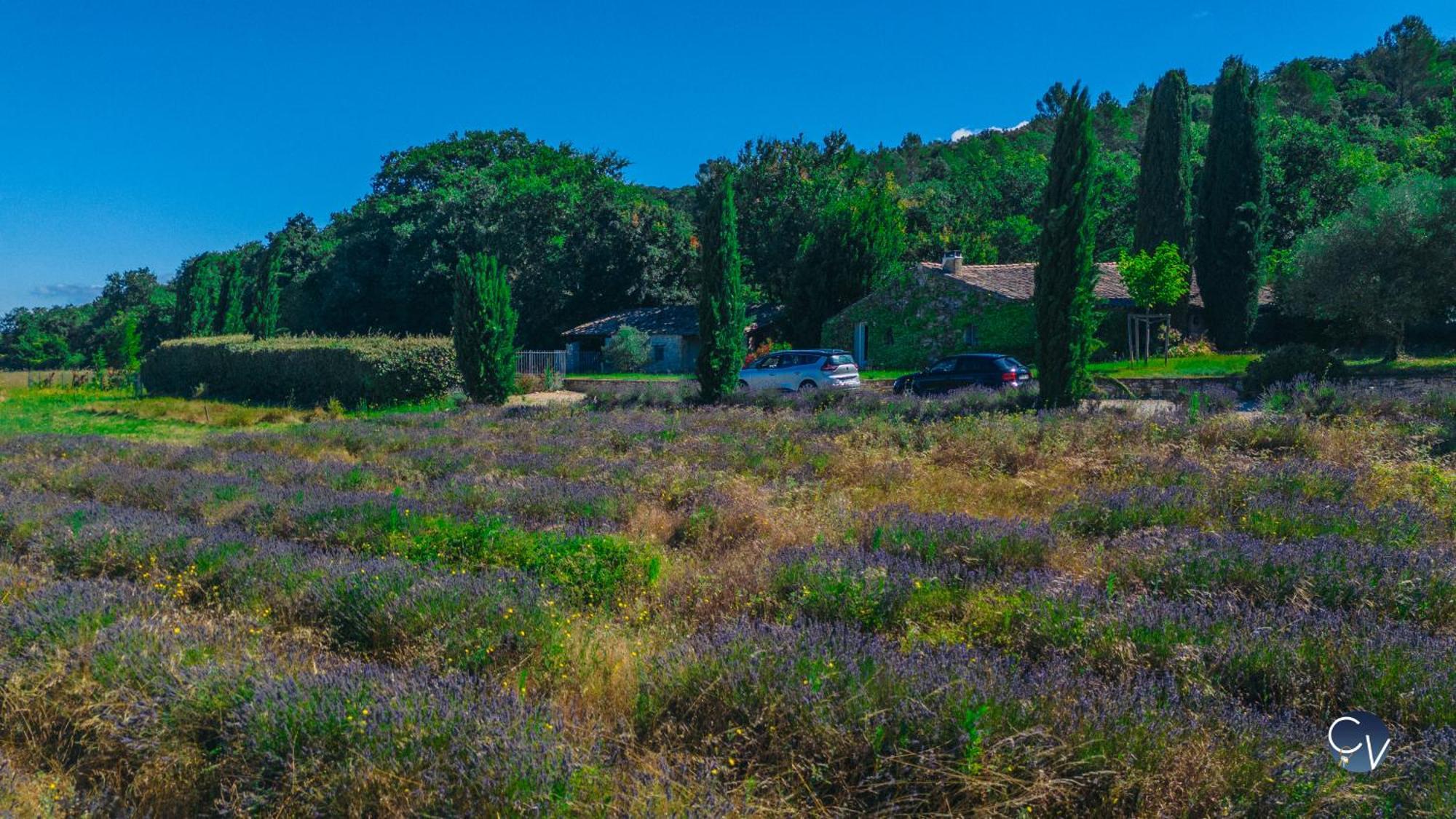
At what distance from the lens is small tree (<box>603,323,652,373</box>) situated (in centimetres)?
4128

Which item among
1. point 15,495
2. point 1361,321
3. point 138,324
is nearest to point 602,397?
point 15,495

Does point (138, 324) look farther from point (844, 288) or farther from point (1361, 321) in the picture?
point (1361, 321)

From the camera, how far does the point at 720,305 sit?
870 inches

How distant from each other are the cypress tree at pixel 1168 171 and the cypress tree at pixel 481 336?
1183 inches

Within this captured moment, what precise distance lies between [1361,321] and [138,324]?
80.7 metres

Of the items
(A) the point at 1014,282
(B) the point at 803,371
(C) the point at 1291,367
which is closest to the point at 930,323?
(A) the point at 1014,282

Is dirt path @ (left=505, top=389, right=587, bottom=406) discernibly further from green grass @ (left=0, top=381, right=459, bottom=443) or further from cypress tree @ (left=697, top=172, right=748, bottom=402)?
cypress tree @ (left=697, top=172, right=748, bottom=402)

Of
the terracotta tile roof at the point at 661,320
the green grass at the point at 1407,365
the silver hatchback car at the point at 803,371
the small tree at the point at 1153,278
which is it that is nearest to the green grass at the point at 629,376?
the terracotta tile roof at the point at 661,320

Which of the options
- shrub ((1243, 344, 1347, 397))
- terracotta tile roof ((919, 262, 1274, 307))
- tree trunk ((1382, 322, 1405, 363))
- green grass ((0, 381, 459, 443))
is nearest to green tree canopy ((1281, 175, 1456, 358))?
tree trunk ((1382, 322, 1405, 363))

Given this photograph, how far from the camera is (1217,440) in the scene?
1080 cm

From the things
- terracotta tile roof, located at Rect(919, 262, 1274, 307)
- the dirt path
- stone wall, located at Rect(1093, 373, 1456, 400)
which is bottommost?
the dirt path

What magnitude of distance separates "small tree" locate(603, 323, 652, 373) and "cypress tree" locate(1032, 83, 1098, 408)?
86.8 ft

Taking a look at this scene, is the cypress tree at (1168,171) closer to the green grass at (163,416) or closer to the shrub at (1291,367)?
the shrub at (1291,367)

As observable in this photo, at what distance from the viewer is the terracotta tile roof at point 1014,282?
33.8 m
